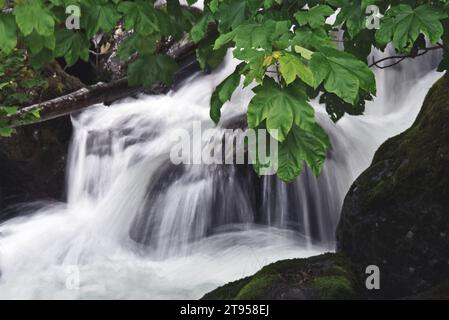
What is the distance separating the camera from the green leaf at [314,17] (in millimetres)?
2266

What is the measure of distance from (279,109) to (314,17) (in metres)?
0.63

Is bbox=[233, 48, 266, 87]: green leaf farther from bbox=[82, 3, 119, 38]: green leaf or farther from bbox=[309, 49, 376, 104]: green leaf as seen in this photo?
bbox=[82, 3, 119, 38]: green leaf

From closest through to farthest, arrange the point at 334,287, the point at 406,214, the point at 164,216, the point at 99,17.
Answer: the point at 99,17 < the point at 334,287 < the point at 406,214 < the point at 164,216

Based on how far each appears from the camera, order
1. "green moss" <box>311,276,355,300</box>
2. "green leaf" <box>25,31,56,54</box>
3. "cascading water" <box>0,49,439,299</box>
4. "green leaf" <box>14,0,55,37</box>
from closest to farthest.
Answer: "green leaf" <box>14,0,55,37</box> → "green leaf" <box>25,31,56,54</box> → "green moss" <box>311,276,355,300</box> → "cascading water" <box>0,49,439,299</box>

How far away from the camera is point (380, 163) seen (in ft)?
16.9

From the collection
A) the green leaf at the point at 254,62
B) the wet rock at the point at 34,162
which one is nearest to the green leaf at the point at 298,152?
the green leaf at the point at 254,62

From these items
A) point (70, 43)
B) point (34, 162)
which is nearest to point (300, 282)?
point (70, 43)

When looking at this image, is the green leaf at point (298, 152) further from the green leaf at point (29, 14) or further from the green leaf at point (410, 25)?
the green leaf at point (29, 14)

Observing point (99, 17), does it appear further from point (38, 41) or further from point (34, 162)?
point (34, 162)

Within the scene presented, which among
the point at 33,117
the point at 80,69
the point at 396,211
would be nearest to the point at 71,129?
the point at 80,69

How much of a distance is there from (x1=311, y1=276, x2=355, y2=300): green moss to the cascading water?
1.66 meters

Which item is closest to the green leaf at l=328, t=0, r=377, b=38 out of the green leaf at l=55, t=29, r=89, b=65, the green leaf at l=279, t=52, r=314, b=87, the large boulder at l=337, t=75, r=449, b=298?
the green leaf at l=279, t=52, r=314, b=87

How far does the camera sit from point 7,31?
228 centimetres

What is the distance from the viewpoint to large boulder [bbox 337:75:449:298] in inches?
177
